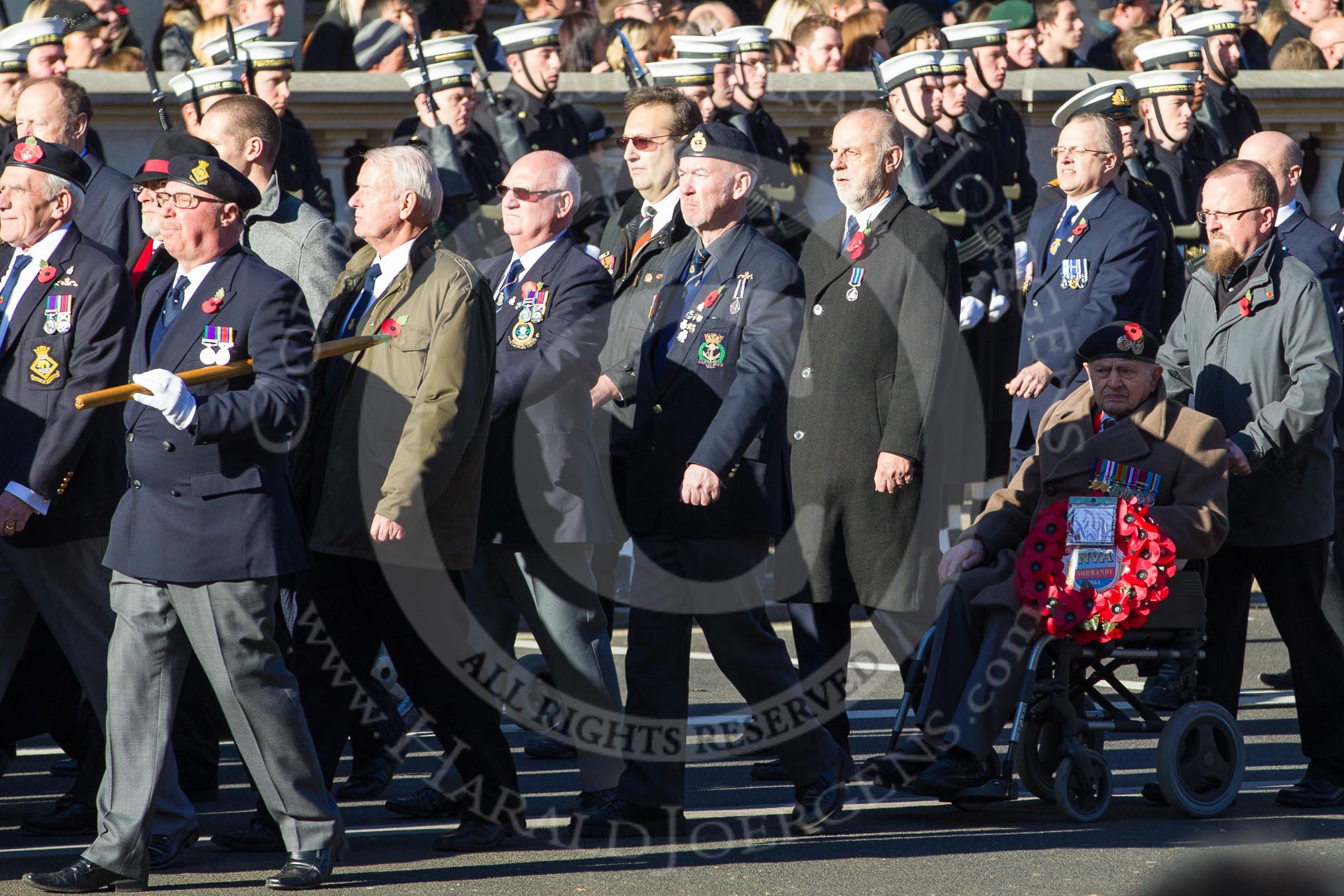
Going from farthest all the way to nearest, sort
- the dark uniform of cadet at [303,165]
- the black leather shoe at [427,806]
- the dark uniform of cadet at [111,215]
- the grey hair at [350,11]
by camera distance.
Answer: the grey hair at [350,11]
the dark uniform of cadet at [303,165]
the dark uniform of cadet at [111,215]
the black leather shoe at [427,806]

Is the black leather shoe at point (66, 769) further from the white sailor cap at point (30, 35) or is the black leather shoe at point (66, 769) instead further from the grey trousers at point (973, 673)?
the white sailor cap at point (30, 35)

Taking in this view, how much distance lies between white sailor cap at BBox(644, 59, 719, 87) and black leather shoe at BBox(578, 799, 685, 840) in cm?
516

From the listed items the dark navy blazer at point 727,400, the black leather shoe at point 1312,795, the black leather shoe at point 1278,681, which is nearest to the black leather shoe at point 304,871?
the dark navy blazer at point 727,400

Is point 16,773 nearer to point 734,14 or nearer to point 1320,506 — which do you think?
point 1320,506

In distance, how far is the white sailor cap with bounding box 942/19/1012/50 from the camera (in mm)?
10859

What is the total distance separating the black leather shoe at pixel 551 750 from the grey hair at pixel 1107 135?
10.4ft

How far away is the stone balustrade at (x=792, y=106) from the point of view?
979cm

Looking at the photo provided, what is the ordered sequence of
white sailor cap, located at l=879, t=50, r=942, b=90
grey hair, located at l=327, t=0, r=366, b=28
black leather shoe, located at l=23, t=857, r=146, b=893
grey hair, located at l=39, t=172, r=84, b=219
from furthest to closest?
Answer: grey hair, located at l=327, t=0, r=366, b=28 < white sailor cap, located at l=879, t=50, r=942, b=90 < grey hair, located at l=39, t=172, r=84, b=219 < black leather shoe, located at l=23, t=857, r=146, b=893

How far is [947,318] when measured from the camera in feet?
20.9

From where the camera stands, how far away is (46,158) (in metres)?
5.46

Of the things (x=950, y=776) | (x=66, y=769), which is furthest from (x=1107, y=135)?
(x=66, y=769)

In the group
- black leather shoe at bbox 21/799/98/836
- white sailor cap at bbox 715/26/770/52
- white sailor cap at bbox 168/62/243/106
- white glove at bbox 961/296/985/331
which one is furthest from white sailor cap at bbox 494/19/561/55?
black leather shoe at bbox 21/799/98/836

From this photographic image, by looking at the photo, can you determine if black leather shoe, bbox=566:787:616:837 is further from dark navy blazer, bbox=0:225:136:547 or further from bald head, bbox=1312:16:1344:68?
bald head, bbox=1312:16:1344:68

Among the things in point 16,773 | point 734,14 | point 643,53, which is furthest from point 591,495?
point 734,14
